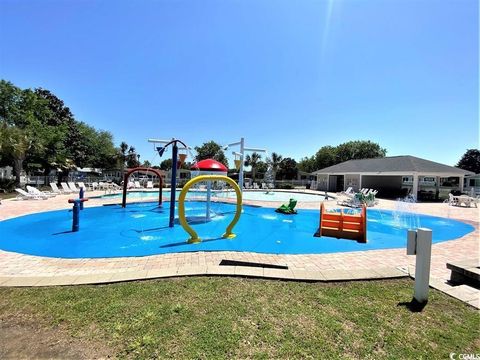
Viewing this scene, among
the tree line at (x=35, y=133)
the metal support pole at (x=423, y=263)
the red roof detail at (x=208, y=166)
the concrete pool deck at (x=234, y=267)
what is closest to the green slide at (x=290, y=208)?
the red roof detail at (x=208, y=166)

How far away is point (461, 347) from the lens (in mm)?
2684

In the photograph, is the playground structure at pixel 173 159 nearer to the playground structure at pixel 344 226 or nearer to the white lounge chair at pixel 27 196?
the playground structure at pixel 344 226

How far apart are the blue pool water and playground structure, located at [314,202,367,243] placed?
37 centimetres

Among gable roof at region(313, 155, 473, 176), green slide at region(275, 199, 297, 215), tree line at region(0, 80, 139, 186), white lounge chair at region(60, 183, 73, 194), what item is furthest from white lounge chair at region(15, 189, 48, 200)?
gable roof at region(313, 155, 473, 176)

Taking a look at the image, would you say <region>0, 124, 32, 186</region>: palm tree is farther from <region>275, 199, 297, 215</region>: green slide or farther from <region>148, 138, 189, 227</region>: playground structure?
<region>275, 199, 297, 215</region>: green slide

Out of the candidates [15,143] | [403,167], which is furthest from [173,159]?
[403,167]

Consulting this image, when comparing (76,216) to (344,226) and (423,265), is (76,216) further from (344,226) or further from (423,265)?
(423,265)

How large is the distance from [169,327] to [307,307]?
5.97ft

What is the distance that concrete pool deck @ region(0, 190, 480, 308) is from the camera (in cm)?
428

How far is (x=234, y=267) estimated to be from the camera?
16.0 ft

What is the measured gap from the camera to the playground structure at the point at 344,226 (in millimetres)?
9062

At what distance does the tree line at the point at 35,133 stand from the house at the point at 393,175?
87.1ft

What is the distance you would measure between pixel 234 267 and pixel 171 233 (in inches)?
226

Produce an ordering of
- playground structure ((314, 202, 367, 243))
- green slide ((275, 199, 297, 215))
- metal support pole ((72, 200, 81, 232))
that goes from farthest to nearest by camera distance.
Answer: green slide ((275, 199, 297, 215)), metal support pole ((72, 200, 81, 232)), playground structure ((314, 202, 367, 243))
